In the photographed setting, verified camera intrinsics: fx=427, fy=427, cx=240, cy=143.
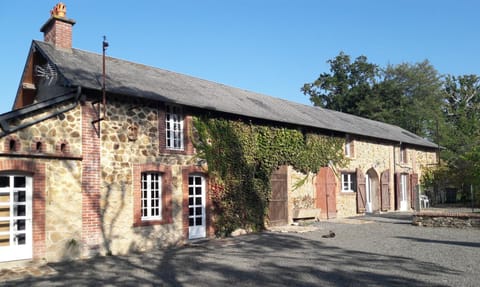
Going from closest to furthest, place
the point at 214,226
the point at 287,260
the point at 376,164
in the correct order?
the point at 287,260 → the point at 214,226 → the point at 376,164

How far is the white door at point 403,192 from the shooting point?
23656 mm

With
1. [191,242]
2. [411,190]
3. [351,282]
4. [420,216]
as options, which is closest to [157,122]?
[191,242]

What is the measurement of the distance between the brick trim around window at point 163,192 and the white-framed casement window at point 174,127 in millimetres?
873

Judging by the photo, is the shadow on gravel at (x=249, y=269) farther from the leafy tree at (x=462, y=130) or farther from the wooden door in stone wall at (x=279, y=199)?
the leafy tree at (x=462, y=130)

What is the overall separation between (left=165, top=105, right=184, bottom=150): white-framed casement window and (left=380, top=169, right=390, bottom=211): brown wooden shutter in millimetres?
12911

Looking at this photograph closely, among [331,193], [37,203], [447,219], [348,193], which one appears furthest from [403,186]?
[37,203]

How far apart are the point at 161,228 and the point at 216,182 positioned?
8.17 feet

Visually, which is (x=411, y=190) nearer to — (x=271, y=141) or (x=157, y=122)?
(x=271, y=141)

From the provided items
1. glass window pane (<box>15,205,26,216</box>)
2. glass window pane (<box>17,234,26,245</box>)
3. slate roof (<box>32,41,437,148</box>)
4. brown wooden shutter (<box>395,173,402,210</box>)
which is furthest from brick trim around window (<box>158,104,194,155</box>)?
brown wooden shutter (<box>395,173,402,210</box>)

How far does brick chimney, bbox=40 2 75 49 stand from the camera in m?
13.1

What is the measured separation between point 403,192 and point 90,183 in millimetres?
18792

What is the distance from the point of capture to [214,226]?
13375mm

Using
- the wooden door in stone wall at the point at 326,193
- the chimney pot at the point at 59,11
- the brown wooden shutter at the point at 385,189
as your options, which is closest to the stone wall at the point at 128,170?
the chimney pot at the point at 59,11

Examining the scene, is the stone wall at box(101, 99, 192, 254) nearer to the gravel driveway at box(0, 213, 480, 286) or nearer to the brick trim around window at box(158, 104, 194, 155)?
the brick trim around window at box(158, 104, 194, 155)
